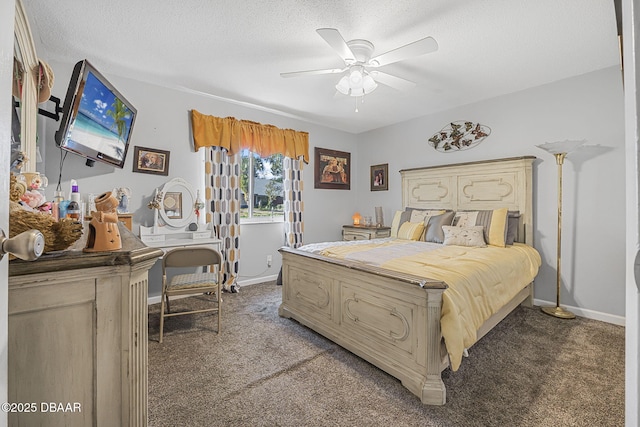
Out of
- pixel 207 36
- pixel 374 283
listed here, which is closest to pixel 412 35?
pixel 207 36

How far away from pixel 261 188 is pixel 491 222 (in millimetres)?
3034

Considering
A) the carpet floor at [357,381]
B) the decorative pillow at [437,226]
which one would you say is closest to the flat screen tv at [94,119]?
the carpet floor at [357,381]

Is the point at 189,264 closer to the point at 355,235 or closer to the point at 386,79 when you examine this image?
the point at 386,79

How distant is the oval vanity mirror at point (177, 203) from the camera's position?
3305 millimetres

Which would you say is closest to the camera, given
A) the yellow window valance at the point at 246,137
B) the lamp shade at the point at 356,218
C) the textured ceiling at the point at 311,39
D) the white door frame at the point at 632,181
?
the white door frame at the point at 632,181

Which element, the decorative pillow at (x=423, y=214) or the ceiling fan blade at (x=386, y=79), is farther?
the decorative pillow at (x=423, y=214)

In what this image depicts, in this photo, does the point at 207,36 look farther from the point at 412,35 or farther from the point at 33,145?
the point at 412,35

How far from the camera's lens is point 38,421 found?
763mm

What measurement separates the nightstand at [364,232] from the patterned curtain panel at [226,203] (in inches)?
73.9

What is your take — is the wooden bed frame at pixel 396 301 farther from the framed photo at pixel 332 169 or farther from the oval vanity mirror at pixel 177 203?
the framed photo at pixel 332 169

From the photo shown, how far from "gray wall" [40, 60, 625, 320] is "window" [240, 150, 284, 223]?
0.78ft

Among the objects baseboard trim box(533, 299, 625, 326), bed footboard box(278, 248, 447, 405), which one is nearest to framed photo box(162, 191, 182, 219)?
bed footboard box(278, 248, 447, 405)

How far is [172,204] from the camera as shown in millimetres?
3371

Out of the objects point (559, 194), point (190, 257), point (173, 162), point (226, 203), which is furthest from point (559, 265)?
point (173, 162)
